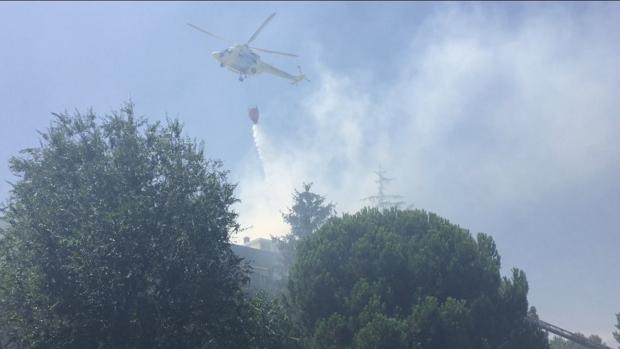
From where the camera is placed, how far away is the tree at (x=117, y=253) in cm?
2361

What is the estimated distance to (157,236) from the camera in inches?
971

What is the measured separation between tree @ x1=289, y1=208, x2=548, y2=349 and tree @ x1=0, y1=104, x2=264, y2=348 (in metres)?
9.76

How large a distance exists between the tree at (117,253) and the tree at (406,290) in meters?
9.76

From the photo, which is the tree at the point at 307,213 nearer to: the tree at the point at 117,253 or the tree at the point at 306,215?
the tree at the point at 306,215

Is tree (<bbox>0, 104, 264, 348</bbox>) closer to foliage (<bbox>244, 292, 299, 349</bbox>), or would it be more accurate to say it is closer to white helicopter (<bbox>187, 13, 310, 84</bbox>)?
foliage (<bbox>244, 292, 299, 349</bbox>)

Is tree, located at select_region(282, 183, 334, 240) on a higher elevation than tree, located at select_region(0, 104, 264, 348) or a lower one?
higher

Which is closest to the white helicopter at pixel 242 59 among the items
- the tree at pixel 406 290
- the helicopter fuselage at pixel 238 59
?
the helicopter fuselage at pixel 238 59

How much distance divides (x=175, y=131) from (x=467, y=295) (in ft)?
70.9

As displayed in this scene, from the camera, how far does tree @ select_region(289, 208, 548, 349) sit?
108ft

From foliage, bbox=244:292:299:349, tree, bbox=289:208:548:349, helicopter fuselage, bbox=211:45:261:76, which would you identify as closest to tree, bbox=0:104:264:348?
foliage, bbox=244:292:299:349

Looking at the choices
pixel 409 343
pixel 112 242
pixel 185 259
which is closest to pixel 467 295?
pixel 409 343

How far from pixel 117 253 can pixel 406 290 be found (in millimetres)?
19877

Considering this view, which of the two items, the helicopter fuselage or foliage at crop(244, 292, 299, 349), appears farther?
the helicopter fuselage

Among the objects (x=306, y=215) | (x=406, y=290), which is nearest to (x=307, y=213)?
(x=306, y=215)
